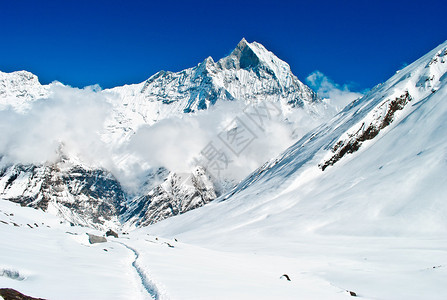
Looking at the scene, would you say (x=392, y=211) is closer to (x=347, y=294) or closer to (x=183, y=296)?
(x=347, y=294)

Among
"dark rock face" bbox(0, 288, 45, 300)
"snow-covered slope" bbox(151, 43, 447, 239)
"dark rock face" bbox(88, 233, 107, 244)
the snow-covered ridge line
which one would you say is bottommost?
"snow-covered slope" bbox(151, 43, 447, 239)

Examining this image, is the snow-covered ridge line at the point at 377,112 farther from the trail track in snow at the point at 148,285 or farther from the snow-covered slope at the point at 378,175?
the trail track in snow at the point at 148,285

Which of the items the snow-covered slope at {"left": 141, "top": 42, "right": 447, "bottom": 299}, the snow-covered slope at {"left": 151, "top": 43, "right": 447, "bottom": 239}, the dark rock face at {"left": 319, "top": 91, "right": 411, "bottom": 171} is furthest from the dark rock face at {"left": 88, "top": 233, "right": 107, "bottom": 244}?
the dark rock face at {"left": 319, "top": 91, "right": 411, "bottom": 171}

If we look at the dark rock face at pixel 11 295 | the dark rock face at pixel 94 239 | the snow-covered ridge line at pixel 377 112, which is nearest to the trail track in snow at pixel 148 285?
the dark rock face at pixel 11 295

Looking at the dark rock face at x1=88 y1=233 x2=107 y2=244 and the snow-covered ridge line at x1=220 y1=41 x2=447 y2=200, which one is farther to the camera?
the snow-covered ridge line at x1=220 y1=41 x2=447 y2=200

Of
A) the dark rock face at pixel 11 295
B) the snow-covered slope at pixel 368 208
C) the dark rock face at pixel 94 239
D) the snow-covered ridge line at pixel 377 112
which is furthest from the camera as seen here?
the snow-covered ridge line at pixel 377 112

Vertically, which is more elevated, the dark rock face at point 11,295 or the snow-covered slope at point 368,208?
the dark rock face at point 11,295

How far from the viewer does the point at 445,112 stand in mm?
70938

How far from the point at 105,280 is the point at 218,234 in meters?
44.1

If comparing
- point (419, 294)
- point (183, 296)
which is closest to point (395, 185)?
point (419, 294)

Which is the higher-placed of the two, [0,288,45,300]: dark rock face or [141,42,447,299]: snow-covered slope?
[0,288,45,300]: dark rock face

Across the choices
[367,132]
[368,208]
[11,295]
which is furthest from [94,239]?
[367,132]

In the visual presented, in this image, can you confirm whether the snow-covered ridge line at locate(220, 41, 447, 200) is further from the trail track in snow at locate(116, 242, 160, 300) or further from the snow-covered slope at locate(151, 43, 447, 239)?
the trail track in snow at locate(116, 242, 160, 300)

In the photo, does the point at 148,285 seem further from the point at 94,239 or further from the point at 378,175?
the point at 378,175
